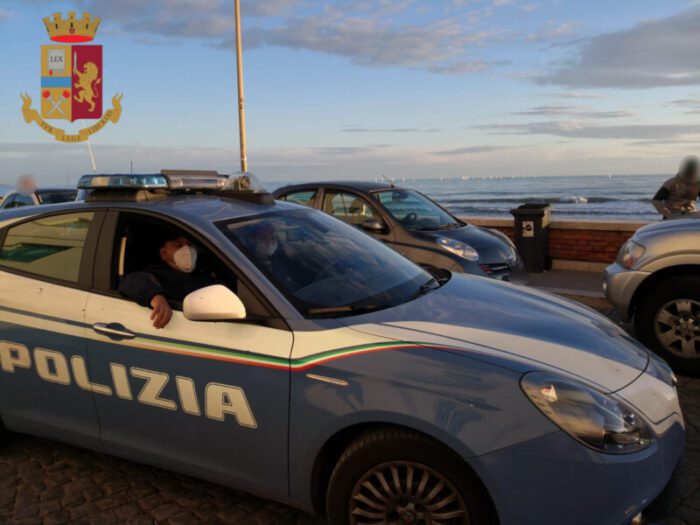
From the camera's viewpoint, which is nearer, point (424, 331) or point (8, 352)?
point (424, 331)

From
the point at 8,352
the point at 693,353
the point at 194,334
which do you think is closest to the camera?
the point at 194,334

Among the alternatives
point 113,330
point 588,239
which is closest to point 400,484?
point 113,330

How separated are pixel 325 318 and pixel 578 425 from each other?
1.09 meters

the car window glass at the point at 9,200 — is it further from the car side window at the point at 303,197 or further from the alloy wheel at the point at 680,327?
the alloy wheel at the point at 680,327

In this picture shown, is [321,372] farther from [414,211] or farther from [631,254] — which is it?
[414,211]

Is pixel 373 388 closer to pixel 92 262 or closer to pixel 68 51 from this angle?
pixel 92 262

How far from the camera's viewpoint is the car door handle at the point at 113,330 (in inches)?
115

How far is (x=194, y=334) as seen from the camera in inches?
108

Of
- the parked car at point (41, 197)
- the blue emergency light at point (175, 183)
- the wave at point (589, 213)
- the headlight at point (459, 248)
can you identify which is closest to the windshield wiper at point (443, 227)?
the headlight at point (459, 248)

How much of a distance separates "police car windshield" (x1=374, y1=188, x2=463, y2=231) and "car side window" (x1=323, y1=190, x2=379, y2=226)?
0.68ft

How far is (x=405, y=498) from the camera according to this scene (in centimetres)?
233

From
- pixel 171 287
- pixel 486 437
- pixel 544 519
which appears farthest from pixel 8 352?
pixel 544 519

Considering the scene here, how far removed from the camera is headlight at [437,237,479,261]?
688 cm

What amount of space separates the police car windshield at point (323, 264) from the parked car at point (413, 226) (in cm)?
313
